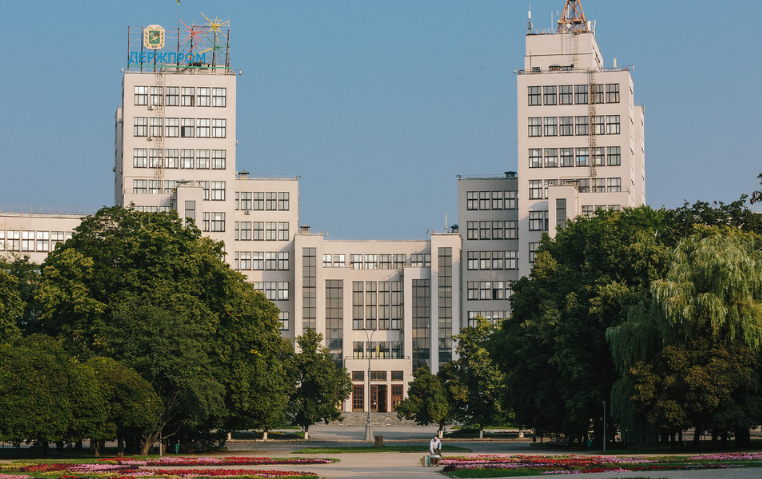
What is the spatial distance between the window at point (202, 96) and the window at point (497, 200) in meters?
39.7

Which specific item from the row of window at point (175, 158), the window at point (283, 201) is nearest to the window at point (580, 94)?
the window at point (283, 201)

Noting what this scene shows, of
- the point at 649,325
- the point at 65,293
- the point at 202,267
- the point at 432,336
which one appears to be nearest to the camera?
the point at 649,325

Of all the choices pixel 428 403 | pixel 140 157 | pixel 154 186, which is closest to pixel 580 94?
pixel 428 403

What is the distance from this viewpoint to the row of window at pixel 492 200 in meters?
135

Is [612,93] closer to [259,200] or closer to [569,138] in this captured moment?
[569,138]

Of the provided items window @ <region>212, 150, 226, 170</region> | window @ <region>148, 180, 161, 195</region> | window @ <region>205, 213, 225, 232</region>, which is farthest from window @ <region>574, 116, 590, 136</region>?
window @ <region>148, 180, 161, 195</region>

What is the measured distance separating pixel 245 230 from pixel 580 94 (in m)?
47.7

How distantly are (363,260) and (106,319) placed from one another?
278 ft

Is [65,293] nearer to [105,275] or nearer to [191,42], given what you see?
[105,275]

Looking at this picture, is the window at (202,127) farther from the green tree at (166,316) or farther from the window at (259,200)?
the green tree at (166,316)

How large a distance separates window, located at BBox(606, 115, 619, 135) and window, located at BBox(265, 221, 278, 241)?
45.8m

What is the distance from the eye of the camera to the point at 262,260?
5374 inches

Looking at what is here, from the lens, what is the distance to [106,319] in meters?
59.9

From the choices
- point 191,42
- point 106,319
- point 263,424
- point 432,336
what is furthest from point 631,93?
point 106,319
